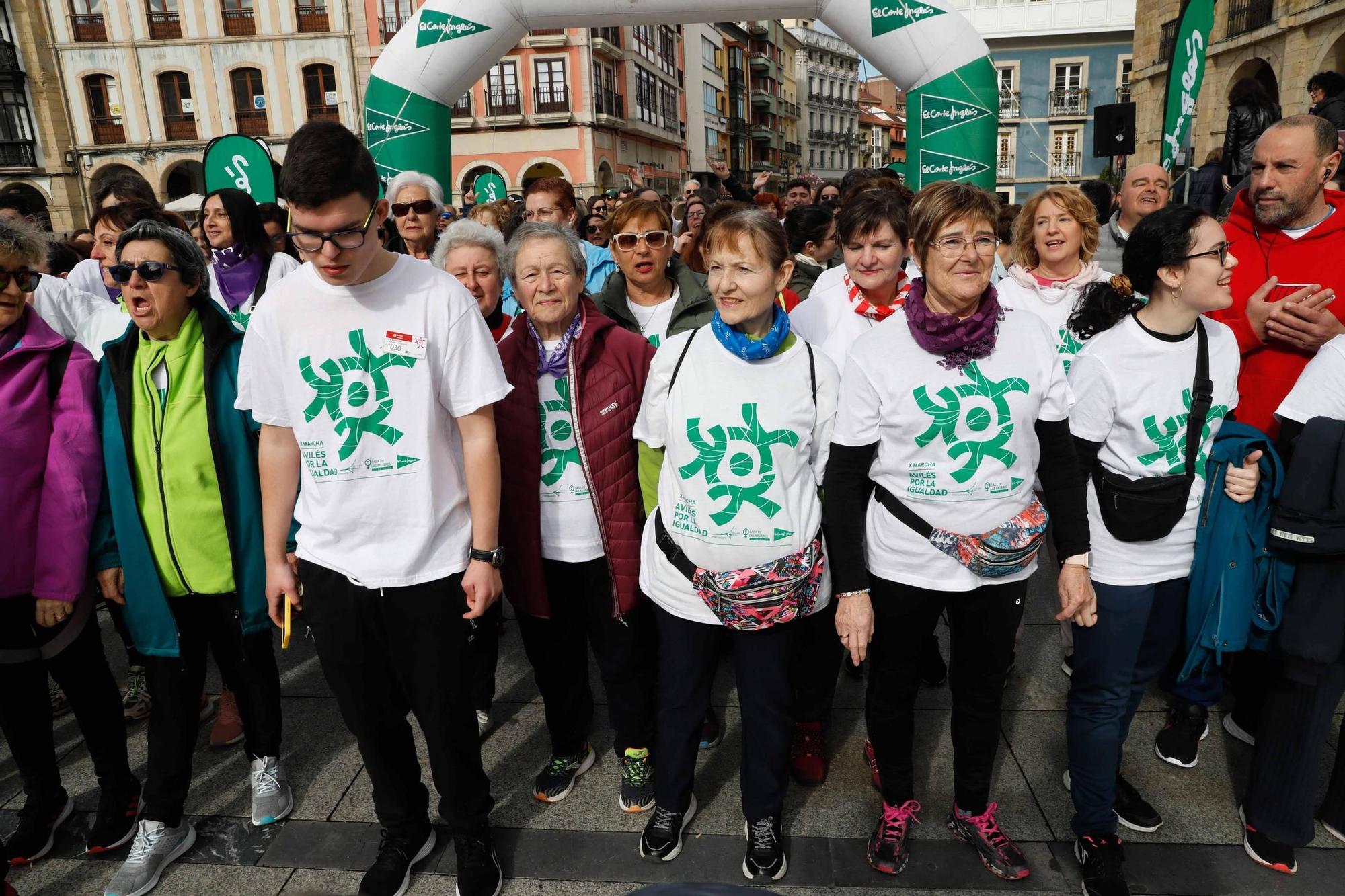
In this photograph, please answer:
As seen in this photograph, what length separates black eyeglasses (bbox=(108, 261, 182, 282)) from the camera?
2656 mm

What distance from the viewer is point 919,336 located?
2.36 metres

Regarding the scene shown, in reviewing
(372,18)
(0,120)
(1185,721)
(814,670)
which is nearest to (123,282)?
(814,670)

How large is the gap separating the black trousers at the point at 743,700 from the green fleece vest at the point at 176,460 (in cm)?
154

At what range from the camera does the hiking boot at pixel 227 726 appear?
3480mm

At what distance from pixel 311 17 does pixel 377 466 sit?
3464cm

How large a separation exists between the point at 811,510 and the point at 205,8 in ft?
119

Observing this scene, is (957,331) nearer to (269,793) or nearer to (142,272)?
(142,272)

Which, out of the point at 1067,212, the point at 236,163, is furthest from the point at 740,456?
the point at 236,163

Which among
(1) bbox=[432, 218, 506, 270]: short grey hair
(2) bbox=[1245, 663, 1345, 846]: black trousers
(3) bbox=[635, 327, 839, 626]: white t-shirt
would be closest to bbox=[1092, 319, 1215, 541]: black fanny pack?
(2) bbox=[1245, 663, 1345, 846]: black trousers

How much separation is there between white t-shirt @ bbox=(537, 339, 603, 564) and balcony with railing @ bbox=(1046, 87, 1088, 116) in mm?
41900

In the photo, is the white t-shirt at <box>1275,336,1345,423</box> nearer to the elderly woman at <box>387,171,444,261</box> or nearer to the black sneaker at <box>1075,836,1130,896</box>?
the black sneaker at <box>1075,836,1130,896</box>

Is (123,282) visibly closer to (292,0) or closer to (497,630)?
(497,630)

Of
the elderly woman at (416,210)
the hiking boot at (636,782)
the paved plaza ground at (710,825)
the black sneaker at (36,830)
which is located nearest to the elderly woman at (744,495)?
the paved plaza ground at (710,825)

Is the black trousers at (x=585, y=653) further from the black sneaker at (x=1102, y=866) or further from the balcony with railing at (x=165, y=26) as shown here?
the balcony with railing at (x=165, y=26)
